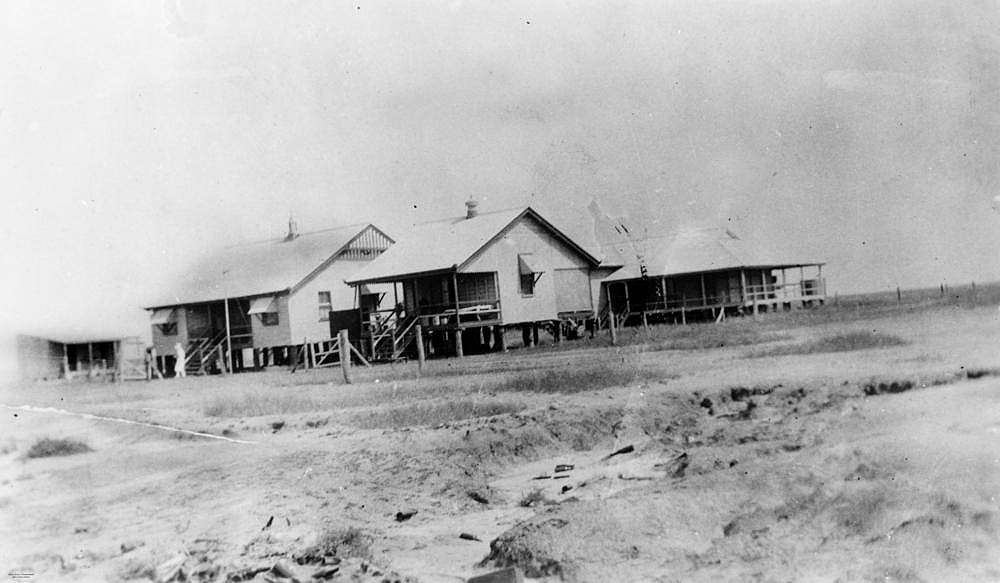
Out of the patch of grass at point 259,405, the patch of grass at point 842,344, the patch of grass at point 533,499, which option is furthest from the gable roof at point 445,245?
the patch of grass at point 533,499

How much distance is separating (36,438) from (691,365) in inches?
468

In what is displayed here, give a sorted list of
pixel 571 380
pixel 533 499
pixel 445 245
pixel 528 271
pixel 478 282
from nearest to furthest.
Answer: pixel 533 499 < pixel 571 380 < pixel 478 282 < pixel 528 271 < pixel 445 245

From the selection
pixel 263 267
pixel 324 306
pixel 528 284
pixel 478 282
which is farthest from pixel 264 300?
pixel 528 284

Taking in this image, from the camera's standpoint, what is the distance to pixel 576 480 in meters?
9.05

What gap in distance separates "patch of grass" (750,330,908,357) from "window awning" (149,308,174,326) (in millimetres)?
29091

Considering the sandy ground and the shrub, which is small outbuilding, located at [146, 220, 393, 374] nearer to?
the sandy ground

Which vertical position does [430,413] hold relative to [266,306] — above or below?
below

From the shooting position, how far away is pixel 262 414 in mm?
14609

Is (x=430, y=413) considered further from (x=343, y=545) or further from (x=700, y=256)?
(x=700, y=256)

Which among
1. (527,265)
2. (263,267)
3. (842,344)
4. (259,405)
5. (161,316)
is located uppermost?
(263,267)

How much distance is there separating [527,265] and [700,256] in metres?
12.0

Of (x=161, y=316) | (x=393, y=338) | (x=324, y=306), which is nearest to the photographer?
(x=393, y=338)

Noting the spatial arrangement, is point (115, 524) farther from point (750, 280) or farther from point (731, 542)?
point (750, 280)

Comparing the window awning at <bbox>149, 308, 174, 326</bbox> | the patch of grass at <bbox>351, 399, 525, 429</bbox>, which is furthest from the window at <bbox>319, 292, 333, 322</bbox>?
the patch of grass at <bbox>351, 399, 525, 429</bbox>
